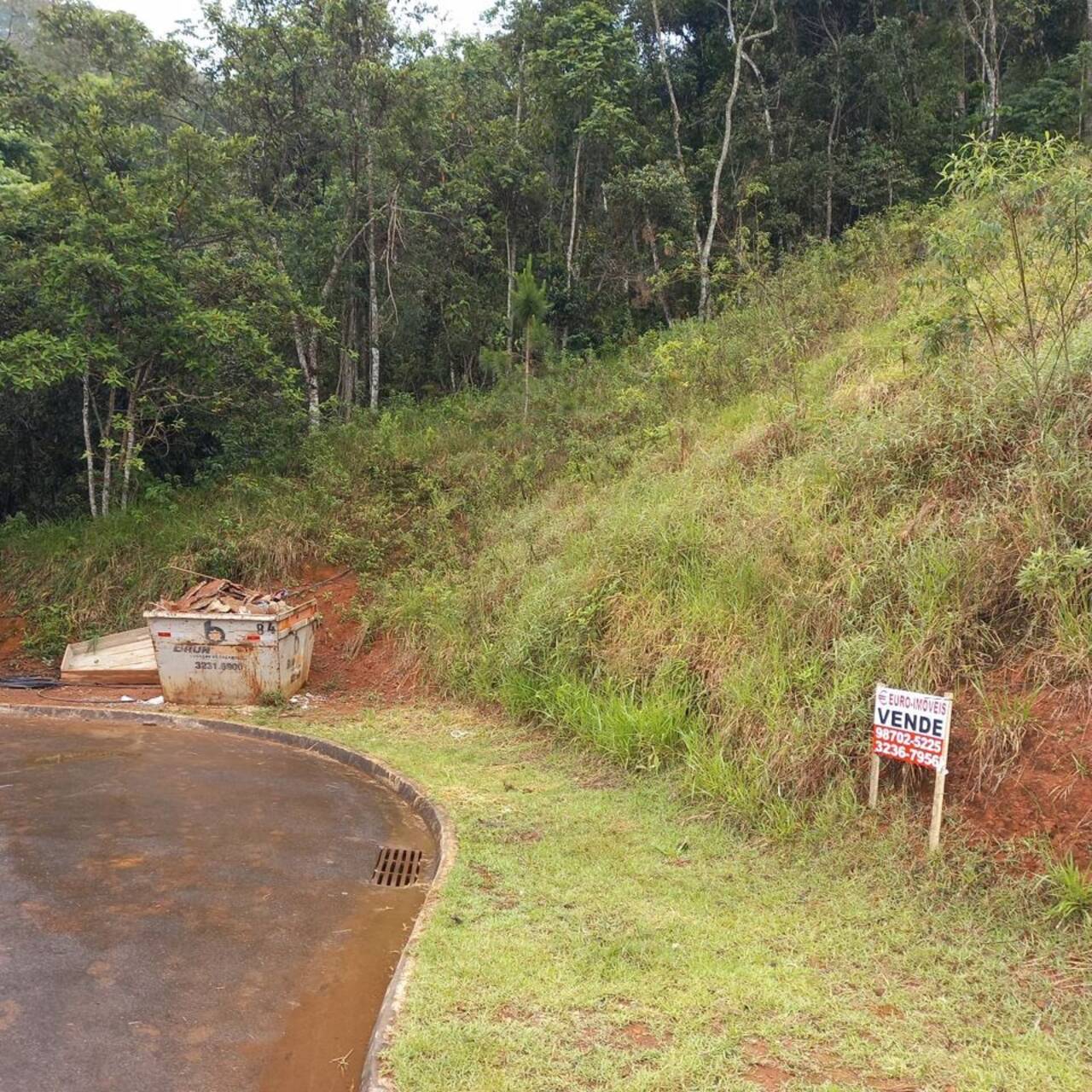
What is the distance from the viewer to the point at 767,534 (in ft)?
21.9

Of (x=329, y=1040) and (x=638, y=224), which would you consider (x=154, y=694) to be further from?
(x=638, y=224)

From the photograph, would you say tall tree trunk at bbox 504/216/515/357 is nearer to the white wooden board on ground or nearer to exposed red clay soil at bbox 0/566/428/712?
exposed red clay soil at bbox 0/566/428/712

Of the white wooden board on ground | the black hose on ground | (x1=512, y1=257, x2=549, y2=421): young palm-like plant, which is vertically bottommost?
the black hose on ground

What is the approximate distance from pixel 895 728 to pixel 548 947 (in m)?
2.21

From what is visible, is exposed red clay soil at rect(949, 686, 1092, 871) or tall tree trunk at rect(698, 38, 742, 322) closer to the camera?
exposed red clay soil at rect(949, 686, 1092, 871)

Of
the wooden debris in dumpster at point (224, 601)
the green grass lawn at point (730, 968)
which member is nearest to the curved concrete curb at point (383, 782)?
the green grass lawn at point (730, 968)

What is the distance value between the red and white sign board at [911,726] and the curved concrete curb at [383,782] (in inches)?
100

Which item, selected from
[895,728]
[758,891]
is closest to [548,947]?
[758,891]

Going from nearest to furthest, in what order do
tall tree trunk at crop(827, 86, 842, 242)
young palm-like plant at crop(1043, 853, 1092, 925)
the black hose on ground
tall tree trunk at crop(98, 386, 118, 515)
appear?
1. young palm-like plant at crop(1043, 853, 1092, 925)
2. the black hose on ground
3. tall tree trunk at crop(98, 386, 118, 515)
4. tall tree trunk at crop(827, 86, 842, 242)

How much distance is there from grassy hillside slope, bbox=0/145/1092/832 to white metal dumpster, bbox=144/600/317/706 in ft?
5.68

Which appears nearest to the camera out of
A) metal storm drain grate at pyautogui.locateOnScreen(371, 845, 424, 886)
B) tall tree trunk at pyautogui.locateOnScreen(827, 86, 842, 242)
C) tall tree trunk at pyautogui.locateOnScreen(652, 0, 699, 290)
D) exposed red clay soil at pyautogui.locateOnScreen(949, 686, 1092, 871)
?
exposed red clay soil at pyautogui.locateOnScreen(949, 686, 1092, 871)

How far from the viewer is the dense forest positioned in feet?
38.9

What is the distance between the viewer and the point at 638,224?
19.6 metres

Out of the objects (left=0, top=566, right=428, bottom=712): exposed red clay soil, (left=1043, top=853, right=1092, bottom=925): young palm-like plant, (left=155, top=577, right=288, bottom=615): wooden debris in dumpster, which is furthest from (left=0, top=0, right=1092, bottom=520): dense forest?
(left=1043, top=853, right=1092, bottom=925): young palm-like plant
